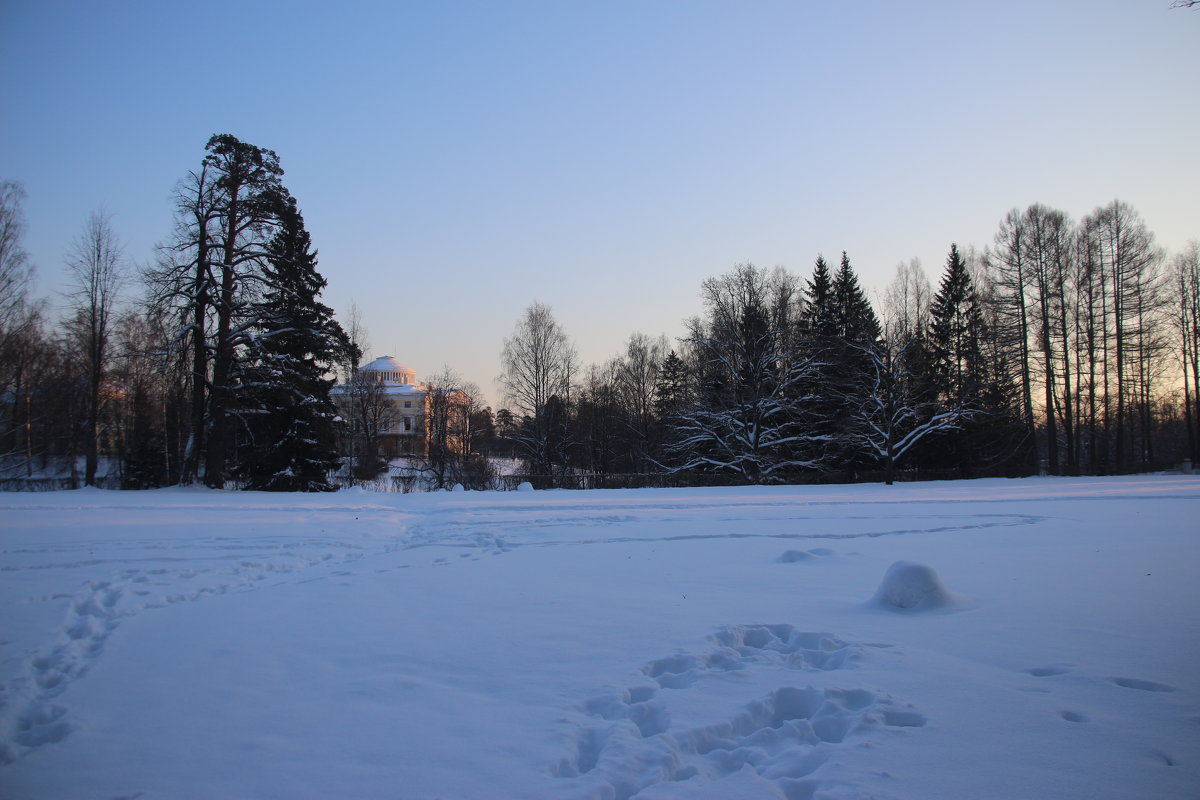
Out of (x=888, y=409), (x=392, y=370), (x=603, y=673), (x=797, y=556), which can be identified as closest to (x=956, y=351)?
(x=888, y=409)

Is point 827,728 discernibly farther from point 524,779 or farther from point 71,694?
point 71,694

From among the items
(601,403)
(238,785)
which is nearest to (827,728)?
(238,785)

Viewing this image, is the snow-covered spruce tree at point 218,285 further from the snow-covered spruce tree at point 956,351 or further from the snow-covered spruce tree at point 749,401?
the snow-covered spruce tree at point 956,351

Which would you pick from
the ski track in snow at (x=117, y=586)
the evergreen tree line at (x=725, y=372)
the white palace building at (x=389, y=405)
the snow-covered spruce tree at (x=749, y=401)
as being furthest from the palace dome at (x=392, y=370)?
the ski track in snow at (x=117, y=586)

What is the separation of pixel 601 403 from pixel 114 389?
36438mm

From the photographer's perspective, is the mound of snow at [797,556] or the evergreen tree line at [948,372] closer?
the mound of snow at [797,556]

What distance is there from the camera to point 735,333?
33906 millimetres

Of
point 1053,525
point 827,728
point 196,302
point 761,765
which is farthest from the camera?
point 196,302

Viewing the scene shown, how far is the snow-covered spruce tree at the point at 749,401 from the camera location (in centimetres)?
3244

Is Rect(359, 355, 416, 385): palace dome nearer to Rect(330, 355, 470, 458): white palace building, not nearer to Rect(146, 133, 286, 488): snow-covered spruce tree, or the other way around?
Rect(330, 355, 470, 458): white palace building

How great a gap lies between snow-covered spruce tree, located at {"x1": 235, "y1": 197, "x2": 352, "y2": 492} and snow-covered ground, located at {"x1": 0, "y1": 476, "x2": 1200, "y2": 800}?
1693 cm

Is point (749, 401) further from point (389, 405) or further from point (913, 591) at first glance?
point (389, 405)

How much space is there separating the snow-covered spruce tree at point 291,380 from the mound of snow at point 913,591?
23761 mm

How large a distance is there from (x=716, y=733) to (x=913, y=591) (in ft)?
10.4
